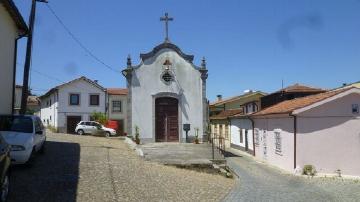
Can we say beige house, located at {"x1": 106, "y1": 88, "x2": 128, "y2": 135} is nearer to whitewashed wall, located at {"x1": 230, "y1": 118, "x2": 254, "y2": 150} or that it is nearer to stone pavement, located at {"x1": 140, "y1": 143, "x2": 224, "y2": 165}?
whitewashed wall, located at {"x1": 230, "y1": 118, "x2": 254, "y2": 150}

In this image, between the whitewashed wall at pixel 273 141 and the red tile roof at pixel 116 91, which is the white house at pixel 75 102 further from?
the whitewashed wall at pixel 273 141

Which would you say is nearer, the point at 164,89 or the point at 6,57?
the point at 6,57

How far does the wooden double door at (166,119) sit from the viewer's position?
27391 mm

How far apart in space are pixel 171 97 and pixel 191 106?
4.35 feet

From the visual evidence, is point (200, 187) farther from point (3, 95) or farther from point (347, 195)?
point (3, 95)

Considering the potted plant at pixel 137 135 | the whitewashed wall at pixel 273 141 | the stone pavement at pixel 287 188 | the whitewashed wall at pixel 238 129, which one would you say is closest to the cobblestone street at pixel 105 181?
the stone pavement at pixel 287 188

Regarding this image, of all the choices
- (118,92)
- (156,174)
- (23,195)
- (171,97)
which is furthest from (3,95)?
(118,92)

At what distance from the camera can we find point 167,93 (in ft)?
89.5

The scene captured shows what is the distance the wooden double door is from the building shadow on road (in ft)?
36.9

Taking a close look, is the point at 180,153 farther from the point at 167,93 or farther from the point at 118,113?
the point at 118,113

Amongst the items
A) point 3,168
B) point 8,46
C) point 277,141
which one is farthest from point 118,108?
point 3,168

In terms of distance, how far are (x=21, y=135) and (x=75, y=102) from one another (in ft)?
124

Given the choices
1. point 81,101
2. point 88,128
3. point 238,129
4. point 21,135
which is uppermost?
point 81,101

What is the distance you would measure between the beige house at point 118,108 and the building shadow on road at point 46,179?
3482 centimetres
